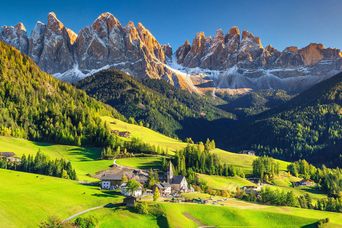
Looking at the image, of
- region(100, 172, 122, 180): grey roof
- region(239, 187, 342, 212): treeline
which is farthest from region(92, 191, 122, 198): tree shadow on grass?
region(239, 187, 342, 212): treeline

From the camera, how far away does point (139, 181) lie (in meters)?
172

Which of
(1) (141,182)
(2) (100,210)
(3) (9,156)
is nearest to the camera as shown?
(2) (100,210)

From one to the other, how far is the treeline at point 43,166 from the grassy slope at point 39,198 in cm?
977

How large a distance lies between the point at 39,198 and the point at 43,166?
47030mm

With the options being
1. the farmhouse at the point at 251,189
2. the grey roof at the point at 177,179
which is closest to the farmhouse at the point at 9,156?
the grey roof at the point at 177,179

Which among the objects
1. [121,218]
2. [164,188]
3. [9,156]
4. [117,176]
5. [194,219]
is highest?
[9,156]

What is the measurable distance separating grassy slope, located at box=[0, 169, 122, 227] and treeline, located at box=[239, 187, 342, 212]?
170ft

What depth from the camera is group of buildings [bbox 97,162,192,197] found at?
529 feet

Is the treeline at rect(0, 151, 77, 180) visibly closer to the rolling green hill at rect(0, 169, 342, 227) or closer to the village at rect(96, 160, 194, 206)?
the rolling green hill at rect(0, 169, 342, 227)

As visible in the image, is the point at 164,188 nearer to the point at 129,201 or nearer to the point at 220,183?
the point at 129,201

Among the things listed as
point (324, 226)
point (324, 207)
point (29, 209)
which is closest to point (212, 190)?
point (324, 207)

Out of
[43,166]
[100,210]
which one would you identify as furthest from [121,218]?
[43,166]

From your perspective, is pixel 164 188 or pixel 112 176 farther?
pixel 112 176

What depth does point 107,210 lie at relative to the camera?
12838cm
